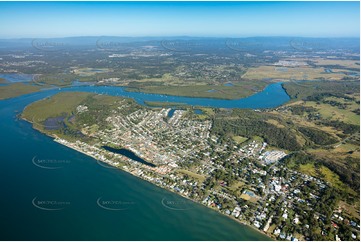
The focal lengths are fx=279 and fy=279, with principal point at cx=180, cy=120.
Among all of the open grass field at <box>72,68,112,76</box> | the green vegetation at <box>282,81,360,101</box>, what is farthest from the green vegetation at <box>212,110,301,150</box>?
the open grass field at <box>72,68,112,76</box>

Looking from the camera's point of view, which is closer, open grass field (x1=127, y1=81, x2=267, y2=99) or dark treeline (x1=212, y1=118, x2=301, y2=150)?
dark treeline (x1=212, y1=118, x2=301, y2=150)

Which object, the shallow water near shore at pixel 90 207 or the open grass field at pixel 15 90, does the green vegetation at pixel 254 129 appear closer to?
the shallow water near shore at pixel 90 207

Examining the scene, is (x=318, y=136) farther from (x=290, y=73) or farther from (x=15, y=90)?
(x=15, y=90)

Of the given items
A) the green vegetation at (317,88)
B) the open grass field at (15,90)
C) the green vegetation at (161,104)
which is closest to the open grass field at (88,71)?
the open grass field at (15,90)

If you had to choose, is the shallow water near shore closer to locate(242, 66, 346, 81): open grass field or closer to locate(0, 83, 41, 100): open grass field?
locate(0, 83, 41, 100): open grass field

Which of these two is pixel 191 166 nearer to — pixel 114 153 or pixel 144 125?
pixel 114 153
